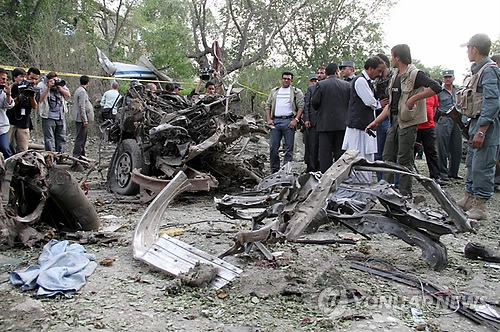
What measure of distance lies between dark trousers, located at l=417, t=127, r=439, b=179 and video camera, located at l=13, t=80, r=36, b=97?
20.3ft

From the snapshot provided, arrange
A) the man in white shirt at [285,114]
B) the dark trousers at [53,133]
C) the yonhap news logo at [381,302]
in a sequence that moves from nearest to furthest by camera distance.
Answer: the yonhap news logo at [381,302], the man in white shirt at [285,114], the dark trousers at [53,133]

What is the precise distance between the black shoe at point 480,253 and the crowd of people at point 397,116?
45.4 inches

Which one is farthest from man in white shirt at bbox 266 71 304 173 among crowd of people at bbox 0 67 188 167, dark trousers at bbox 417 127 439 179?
dark trousers at bbox 417 127 439 179

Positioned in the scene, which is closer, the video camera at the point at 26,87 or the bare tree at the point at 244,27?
the video camera at the point at 26,87

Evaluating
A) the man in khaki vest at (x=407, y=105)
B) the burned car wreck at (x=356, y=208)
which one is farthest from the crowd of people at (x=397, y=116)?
the burned car wreck at (x=356, y=208)

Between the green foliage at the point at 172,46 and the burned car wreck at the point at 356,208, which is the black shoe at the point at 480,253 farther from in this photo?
the green foliage at the point at 172,46

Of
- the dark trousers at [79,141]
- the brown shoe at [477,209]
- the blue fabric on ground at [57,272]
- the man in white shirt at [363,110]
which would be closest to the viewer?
the blue fabric on ground at [57,272]

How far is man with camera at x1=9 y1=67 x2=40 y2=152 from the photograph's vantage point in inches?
278

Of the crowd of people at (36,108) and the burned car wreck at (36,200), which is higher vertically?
the crowd of people at (36,108)

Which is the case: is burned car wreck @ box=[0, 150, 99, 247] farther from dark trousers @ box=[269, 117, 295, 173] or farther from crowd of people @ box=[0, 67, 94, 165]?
dark trousers @ box=[269, 117, 295, 173]

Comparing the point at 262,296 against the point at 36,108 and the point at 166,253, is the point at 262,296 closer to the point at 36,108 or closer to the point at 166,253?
the point at 166,253

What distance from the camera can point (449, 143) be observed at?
8469 mm

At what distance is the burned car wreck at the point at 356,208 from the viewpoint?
3297 mm

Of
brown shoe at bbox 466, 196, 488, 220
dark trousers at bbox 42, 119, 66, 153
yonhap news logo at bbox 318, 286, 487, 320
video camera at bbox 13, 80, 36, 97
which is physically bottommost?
yonhap news logo at bbox 318, 286, 487, 320
